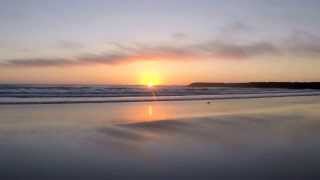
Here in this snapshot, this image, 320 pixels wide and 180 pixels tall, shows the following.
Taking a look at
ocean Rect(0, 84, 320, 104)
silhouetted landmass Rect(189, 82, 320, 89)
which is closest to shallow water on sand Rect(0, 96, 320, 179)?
ocean Rect(0, 84, 320, 104)

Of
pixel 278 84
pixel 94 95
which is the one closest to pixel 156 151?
pixel 94 95

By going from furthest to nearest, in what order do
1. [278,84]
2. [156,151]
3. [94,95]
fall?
1. [278,84]
2. [94,95]
3. [156,151]

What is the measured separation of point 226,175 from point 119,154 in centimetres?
264

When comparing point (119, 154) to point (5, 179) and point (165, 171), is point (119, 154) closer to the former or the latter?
point (165, 171)

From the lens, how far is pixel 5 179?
245 inches

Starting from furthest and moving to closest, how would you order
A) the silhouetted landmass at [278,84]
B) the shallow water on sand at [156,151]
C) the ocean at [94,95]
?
the silhouetted landmass at [278,84] → the ocean at [94,95] → the shallow water on sand at [156,151]

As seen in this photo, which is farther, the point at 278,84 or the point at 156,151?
the point at 278,84

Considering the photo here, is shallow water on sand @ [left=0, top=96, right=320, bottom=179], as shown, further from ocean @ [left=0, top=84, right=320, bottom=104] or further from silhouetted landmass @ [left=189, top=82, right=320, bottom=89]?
silhouetted landmass @ [left=189, top=82, right=320, bottom=89]

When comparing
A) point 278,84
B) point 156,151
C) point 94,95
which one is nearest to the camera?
point 156,151

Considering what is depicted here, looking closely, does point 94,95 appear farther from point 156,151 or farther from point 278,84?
point 278,84

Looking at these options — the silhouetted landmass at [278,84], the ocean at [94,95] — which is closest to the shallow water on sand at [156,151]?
the ocean at [94,95]

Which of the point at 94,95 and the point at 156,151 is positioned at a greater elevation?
the point at 94,95

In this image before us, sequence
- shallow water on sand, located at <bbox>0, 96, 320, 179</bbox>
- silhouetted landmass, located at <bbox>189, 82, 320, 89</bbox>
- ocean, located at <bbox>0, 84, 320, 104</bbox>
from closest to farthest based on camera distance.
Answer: shallow water on sand, located at <bbox>0, 96, 320, 179</bbox> < ocean, located at <bbox>0, 84, 320, 104</bbox> < silhouetted landmass, located at <bbox>189, 82, 320, 89</bbox>

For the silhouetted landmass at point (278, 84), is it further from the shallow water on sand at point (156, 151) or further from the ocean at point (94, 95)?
the shallow water on sand at point (156, 151)
